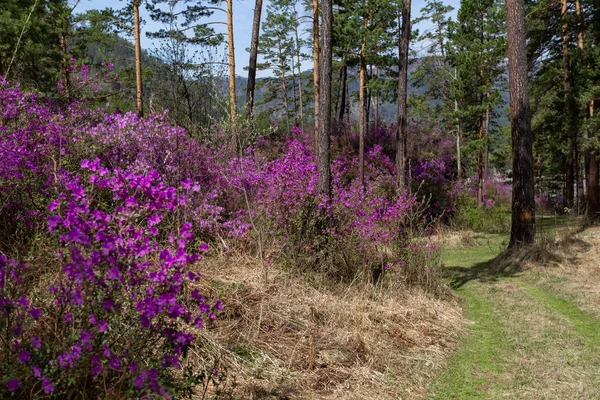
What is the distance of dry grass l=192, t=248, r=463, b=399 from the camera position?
3.89 meters

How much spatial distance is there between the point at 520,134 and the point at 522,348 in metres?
5.85

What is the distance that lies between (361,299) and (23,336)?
4.00 metres

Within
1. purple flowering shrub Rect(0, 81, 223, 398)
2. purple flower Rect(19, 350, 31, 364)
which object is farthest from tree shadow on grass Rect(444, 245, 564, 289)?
purple flower Rect(19, 350, 31, 364)

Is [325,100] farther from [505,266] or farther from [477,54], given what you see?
[477,54]

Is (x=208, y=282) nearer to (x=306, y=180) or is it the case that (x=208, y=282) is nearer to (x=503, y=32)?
(x=306, y=180)

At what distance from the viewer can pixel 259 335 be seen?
4.41 metres

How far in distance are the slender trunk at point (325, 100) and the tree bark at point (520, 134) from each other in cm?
448

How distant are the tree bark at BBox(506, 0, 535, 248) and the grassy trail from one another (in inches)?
64.0

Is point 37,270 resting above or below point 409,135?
below

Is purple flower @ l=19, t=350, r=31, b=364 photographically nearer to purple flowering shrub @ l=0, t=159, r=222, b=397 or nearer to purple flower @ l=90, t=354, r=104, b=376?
purple flowering shrub @ l=0, t=159, r=222, b=397

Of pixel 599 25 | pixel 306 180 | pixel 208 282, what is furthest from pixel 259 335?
pixel 599 25

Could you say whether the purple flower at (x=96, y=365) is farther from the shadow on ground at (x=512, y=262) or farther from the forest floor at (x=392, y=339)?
the shadow on ground at (x=512, y=262)

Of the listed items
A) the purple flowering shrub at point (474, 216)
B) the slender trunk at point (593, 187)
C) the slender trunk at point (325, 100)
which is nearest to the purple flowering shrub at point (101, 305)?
the slender trunk at point (325, 100)

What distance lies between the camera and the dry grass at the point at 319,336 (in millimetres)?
3889
